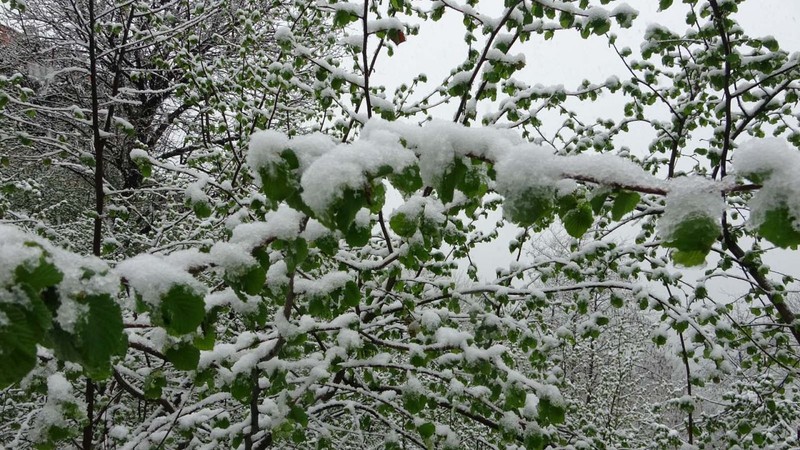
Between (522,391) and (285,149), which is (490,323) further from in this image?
(285,149)

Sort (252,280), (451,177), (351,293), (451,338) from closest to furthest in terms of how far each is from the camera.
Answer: (451,177)
(252,280)
(351,293)
(451,338)

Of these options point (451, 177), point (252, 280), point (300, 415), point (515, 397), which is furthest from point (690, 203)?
point (300, 415)

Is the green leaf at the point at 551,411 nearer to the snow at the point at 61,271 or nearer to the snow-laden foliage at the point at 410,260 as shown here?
the snow-laden foliage at the point at 410,260

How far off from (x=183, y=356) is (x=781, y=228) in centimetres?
141

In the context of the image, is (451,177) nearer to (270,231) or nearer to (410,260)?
(270,231)

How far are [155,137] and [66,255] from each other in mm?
8287

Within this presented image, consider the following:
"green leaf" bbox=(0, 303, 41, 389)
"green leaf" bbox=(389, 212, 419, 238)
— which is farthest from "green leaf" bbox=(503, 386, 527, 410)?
"green leaf" bbox=(0, 303, 41, 389)

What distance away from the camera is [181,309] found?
0.98 m

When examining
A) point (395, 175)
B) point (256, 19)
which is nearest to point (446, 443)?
point (395, 175)

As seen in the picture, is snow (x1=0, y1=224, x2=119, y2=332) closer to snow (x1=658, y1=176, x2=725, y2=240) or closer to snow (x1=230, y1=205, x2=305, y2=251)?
snow (x1=230, y1=205, x2=305, y2=251)

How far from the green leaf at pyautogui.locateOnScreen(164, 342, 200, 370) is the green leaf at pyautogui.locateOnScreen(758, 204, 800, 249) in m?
1.36

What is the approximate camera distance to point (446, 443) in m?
2.67

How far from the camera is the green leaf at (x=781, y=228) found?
2.71 ft

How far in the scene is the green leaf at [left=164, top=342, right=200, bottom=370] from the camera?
136 centimetres
